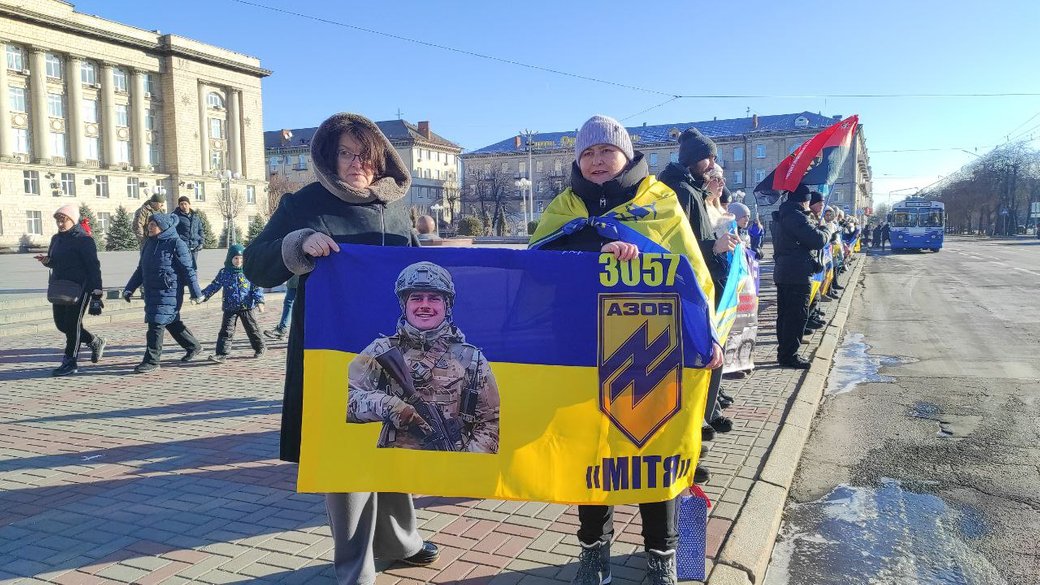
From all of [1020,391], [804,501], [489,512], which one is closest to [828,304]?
[1020,391]

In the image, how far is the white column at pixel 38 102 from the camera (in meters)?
64.1

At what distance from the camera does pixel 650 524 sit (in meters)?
3.23

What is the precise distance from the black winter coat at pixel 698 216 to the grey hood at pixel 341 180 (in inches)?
61.8

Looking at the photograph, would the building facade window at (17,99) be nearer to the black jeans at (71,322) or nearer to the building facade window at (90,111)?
the building facade window at (90,111)

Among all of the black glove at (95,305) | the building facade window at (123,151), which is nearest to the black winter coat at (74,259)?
the black glove at (95,305)

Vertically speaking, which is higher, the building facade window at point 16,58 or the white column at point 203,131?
the building facade window at point 16,58

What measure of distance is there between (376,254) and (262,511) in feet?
6.88

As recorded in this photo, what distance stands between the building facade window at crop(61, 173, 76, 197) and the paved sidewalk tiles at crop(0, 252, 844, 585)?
6879cm

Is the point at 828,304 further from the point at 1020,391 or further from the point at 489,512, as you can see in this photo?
the point at 489,512

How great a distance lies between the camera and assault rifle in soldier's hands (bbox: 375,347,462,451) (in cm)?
308

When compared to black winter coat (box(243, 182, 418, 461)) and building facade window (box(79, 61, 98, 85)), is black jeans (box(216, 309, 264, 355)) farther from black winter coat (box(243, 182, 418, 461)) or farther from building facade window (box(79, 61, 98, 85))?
building facade window (box(79, 61, 98, 85))

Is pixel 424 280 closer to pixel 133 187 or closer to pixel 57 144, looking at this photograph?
pixel 57 144

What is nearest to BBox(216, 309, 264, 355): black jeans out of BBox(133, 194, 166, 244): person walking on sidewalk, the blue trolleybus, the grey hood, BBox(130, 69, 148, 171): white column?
BBox(133, 194, 166, 244): person walking on sidewalk

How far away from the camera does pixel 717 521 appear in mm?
4051
